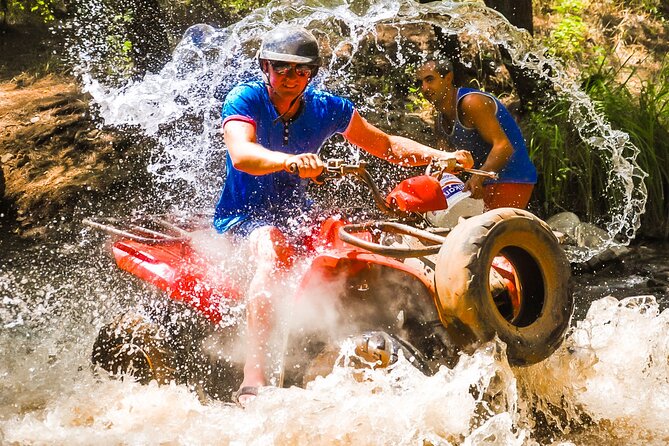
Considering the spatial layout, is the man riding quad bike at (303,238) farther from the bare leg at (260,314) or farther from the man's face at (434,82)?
the man's face at (434,82)

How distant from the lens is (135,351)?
172 inches

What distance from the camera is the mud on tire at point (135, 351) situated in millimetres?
4320

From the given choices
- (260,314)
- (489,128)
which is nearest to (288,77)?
(260,314)

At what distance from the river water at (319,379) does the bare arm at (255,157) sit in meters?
0.91

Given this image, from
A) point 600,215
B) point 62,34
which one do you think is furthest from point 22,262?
point 600,215

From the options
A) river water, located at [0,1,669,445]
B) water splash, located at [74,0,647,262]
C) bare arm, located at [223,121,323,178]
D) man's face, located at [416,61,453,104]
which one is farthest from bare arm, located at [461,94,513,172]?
bare arm, located at [223,121,323,178]

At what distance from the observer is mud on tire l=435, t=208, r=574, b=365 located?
3.25 metres

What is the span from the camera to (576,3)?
9.80 m

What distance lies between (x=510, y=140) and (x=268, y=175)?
2.56m

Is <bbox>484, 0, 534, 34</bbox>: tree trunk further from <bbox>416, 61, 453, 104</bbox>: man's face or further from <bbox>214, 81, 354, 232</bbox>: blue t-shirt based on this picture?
<bbox>214, 81, 354, 232</bbox>: blue t-shirt

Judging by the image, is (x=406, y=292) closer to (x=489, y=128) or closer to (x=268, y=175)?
(x=268, y=175)

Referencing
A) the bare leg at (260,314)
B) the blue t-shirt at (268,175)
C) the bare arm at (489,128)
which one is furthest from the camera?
the bare arm at (489,128)

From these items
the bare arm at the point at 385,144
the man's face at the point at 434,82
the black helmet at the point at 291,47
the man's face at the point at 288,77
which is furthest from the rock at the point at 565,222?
the black helmet at the point at 291,47

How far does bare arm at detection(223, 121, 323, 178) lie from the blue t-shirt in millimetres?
90
